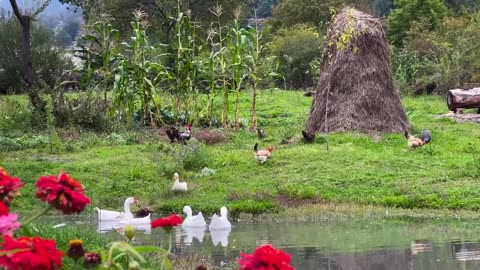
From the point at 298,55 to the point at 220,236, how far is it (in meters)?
29.7

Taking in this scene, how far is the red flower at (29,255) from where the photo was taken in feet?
7.57

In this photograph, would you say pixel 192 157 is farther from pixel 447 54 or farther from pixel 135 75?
pixel 447 54

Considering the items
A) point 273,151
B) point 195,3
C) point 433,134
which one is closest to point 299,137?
point 273,151

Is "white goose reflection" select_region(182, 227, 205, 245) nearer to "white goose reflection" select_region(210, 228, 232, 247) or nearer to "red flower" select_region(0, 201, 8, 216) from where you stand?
"white goose reflection" select_region(210, 228, 232, 247)

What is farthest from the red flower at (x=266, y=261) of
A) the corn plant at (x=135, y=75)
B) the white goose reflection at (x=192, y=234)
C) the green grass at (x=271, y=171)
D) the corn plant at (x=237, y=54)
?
the corn plant at (x=237, y=54)

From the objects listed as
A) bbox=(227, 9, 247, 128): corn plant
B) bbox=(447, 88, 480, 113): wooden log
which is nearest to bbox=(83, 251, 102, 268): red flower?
bbox=(227, 9, 247, 128): corn plant

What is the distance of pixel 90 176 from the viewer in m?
13.5

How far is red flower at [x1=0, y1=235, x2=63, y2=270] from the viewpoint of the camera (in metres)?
2.31

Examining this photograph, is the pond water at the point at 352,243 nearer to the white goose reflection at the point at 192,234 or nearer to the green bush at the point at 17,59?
the white goose reflection at the point at 192,234

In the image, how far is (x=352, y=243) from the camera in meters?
8.57

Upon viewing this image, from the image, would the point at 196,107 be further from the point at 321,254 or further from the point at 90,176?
the point at 321,254

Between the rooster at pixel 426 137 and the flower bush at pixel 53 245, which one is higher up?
the flower bush at pixel 53 245

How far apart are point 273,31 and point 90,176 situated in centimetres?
3867

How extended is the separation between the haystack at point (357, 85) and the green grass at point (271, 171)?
0.76m
